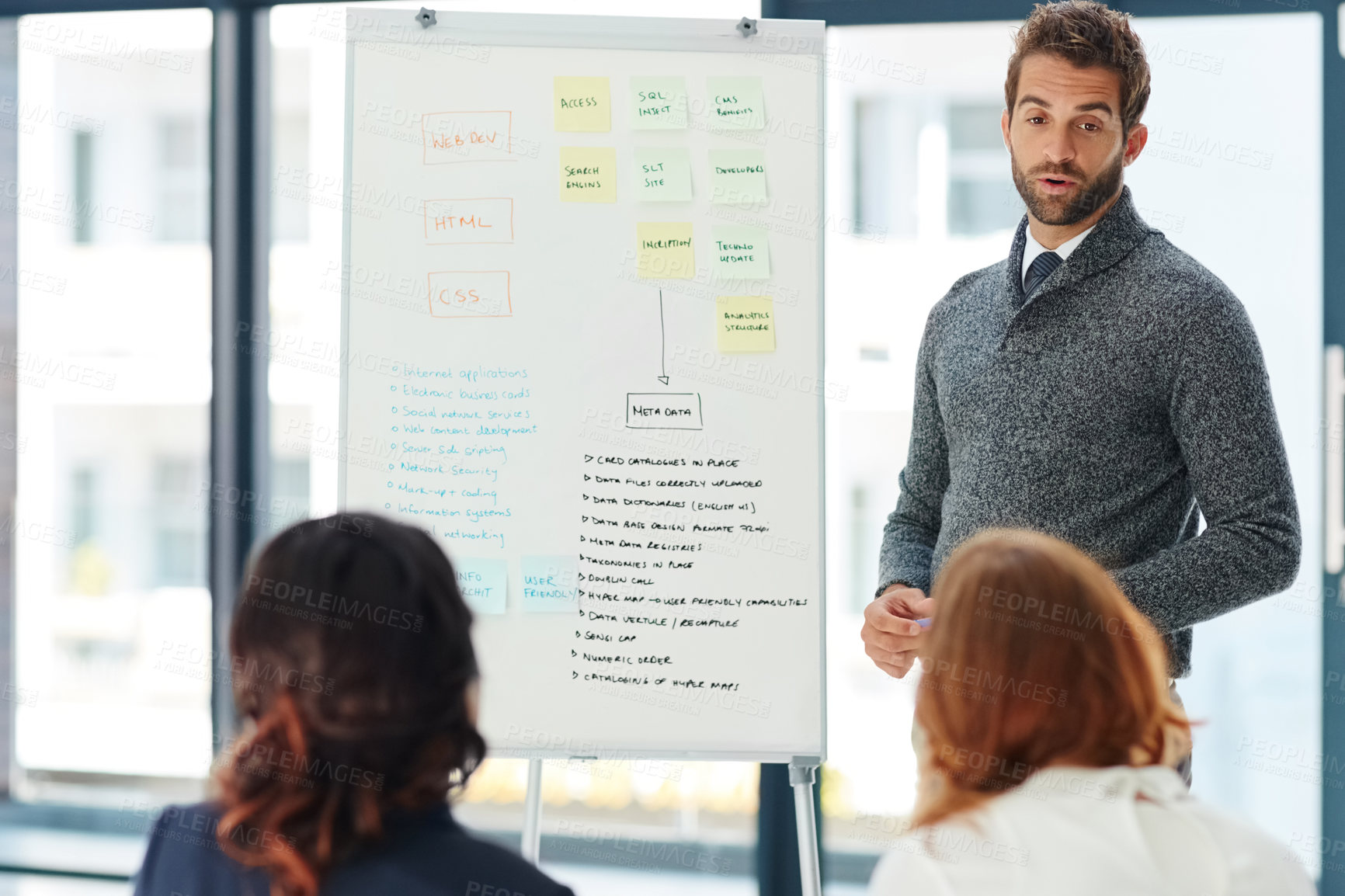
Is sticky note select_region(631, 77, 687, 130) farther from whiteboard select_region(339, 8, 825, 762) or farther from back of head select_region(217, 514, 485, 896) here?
back of head select_region(217, 514, 485, 896)

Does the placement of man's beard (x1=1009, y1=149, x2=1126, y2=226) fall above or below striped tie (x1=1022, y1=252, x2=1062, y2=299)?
above

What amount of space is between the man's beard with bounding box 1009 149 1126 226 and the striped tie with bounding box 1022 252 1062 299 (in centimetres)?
6

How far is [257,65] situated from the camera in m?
2.94

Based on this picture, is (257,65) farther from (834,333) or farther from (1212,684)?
(1212,684)

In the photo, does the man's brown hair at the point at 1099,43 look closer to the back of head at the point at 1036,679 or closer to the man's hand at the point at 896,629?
the man's hand at the point at 896,629

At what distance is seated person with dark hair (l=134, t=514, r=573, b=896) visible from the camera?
949 mm

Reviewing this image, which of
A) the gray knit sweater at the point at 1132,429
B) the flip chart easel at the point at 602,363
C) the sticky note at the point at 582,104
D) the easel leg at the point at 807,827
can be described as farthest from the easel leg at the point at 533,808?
the sticky note at the point at 582,104

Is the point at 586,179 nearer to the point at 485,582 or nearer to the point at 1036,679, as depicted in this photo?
the point at 485,582

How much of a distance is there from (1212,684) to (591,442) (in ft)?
5.40

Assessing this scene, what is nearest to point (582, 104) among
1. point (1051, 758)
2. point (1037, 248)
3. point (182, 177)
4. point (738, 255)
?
point (738, 255)

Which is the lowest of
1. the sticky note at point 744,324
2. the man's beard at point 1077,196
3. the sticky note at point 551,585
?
the sticky note at point 551,585

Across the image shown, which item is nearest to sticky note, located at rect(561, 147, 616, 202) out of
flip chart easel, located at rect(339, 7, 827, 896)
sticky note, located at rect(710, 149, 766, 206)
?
flip chart easel, located at rect(339, 7, 827, 896)

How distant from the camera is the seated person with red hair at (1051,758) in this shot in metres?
0.95

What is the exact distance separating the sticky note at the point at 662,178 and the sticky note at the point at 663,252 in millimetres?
49
